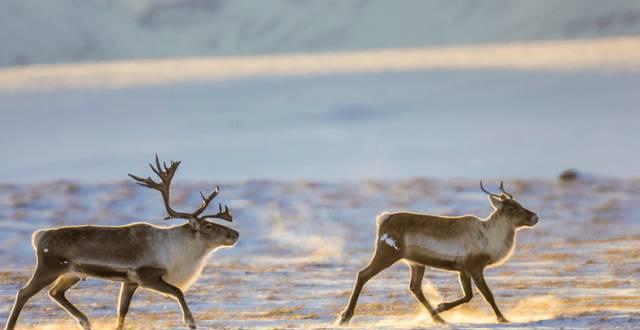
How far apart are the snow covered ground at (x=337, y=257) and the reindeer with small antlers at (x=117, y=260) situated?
961 mm

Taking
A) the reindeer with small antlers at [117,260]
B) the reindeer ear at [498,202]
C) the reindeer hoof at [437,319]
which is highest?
the reindeer ear at [498,202]

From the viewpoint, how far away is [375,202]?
134ft

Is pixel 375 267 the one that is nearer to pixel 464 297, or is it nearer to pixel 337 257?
pixel 464 297

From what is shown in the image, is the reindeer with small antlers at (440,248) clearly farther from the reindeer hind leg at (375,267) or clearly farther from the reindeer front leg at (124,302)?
the reindeer front leg at (124,302)

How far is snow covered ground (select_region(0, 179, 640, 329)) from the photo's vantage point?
17500 mm

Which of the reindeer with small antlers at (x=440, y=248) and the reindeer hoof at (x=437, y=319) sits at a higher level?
the reindeer with small antlers at (x=440, y=248)

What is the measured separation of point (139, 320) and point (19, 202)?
22250 mm

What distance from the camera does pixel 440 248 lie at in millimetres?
15195

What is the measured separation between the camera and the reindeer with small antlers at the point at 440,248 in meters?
15.2

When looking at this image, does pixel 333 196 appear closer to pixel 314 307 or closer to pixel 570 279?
pixel 570 279

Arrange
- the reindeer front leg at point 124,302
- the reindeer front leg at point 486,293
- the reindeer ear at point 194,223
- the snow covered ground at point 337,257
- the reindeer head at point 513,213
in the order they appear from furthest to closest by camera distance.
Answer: the snow covered ground at point 337,257 < the reindeer head at point 513,213 < the reindeer front leg at point 486,293 < the reindeer ear at point 194,223 < the reindeer front leg at point 124,302

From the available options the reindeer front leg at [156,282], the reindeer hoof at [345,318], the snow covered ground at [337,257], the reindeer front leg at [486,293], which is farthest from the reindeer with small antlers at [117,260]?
the reindeer front leg at [486,293]

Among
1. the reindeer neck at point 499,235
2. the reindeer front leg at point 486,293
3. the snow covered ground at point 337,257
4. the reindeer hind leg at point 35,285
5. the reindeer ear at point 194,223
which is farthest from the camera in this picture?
the snow covered ground at point 337,257

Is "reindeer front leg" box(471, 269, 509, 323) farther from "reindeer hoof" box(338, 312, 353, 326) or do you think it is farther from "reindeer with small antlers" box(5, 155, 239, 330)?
"reindeer with small antlers" box(5, 155, 239, 330)
